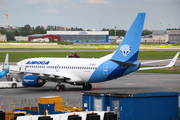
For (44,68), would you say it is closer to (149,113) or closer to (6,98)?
(6,98)

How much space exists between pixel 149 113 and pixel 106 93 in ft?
10.2

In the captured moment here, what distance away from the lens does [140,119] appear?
66.6 ft

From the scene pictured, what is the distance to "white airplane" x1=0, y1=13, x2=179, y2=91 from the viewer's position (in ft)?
135

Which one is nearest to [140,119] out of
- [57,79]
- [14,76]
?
[57,79]

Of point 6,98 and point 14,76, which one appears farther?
point 14,76

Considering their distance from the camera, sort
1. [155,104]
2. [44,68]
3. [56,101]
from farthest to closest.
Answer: [44,68]
[56,101]
[155,104]

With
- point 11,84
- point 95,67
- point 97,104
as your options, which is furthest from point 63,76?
point 97,104

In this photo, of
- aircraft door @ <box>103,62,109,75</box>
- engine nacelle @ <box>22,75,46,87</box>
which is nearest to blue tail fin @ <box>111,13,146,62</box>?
aircraft door @ <box>103,62,109,75</box>

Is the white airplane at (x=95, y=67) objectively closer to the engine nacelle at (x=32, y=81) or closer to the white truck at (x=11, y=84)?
the engine nacelle at (x=32, y=81)

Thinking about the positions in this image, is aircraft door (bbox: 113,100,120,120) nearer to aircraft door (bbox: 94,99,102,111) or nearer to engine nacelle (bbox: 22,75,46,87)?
aircraft door (bbox: 94,99,102,111)

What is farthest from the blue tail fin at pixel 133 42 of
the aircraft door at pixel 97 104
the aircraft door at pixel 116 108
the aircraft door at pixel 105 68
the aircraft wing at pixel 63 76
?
the aircraft door at pixel 116 108

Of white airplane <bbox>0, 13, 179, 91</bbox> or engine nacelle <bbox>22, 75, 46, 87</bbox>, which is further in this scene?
engine nacelle <bbox>22, 75, 46, 87</bbox>

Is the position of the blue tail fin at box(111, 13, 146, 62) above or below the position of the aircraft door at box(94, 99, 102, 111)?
above

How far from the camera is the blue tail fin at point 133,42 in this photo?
1618 inches
